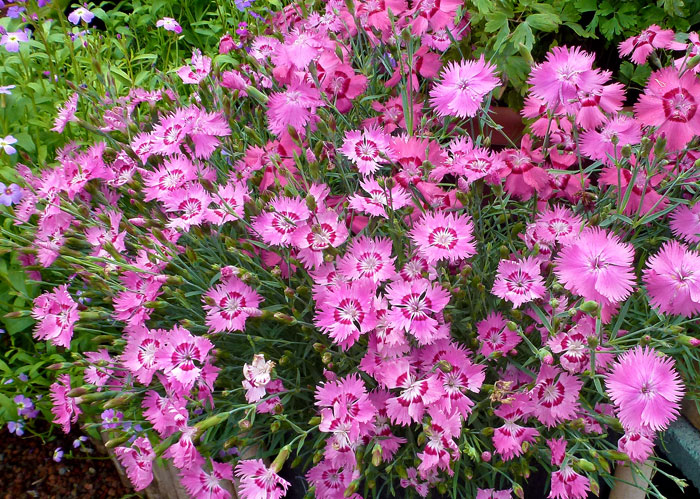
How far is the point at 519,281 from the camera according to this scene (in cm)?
135

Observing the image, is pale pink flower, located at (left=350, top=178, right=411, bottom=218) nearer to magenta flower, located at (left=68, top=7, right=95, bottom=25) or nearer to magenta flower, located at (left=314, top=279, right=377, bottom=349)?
magenta flower, located at (left=314, top=279, right=377, bottom=349)

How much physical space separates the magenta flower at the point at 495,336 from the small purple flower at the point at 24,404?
1.53 m

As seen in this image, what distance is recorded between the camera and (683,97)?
1320 millimetres

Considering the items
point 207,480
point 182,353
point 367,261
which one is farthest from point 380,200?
point 207,480

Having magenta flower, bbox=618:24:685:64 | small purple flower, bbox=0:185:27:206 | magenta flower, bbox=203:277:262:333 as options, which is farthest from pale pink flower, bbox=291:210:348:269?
small purple flower, bbox=0:185:27:206

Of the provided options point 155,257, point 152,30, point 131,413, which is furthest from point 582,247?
point 152,30

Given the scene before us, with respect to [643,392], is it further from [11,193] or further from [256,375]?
[11,193]

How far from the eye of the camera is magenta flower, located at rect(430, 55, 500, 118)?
146cm

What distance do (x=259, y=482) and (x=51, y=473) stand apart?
1388mm

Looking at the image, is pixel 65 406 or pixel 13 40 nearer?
pixel 65 406

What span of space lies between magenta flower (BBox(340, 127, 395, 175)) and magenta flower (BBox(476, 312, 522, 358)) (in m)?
0.44

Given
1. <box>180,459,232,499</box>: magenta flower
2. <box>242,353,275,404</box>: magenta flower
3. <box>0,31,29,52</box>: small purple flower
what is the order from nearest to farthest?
<box>242,353,275,404</box>: magenta flower, <box>180,459,232,499</box>: magenta flower, <box>0,31,29,52</box>: small purple flower

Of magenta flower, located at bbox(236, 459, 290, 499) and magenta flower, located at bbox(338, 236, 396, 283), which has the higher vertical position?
magenta flower, located at bbox(338, 236, 396, 283)

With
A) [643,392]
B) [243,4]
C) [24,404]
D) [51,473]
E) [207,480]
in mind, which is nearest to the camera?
[643,392]
